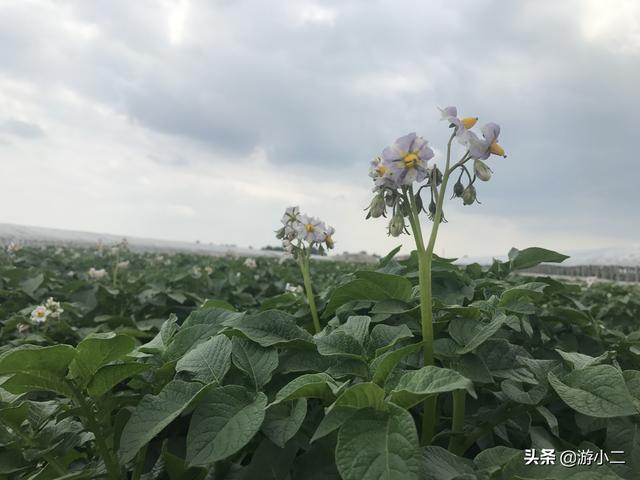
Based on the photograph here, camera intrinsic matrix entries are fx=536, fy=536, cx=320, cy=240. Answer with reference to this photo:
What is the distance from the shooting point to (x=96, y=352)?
1.29 m

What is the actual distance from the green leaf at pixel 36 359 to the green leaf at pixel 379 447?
2.15 ft

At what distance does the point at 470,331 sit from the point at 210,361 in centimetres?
68

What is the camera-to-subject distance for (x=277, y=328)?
1.50 meters

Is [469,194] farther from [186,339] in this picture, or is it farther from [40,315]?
[40,315]

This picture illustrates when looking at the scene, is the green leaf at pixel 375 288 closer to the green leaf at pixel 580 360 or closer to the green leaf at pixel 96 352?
the green leaf at pixel 580 360

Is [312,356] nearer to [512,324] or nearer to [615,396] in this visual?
[512,324]

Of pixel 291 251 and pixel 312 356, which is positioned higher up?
pixel 291 251

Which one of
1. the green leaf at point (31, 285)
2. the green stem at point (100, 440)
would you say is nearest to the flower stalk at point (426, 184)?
the green stem at point (100, 440)

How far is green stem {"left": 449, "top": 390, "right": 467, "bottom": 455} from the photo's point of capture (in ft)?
4.52

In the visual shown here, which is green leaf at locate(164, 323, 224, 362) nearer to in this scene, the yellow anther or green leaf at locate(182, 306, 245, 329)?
green leaf at locate(182, 306, 245, 329)

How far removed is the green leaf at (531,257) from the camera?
6.95 feet

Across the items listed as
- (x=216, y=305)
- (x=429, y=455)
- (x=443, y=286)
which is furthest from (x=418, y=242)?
(x=216, y=305)

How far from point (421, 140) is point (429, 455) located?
788 mm

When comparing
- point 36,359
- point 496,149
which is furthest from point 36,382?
point 496,149
